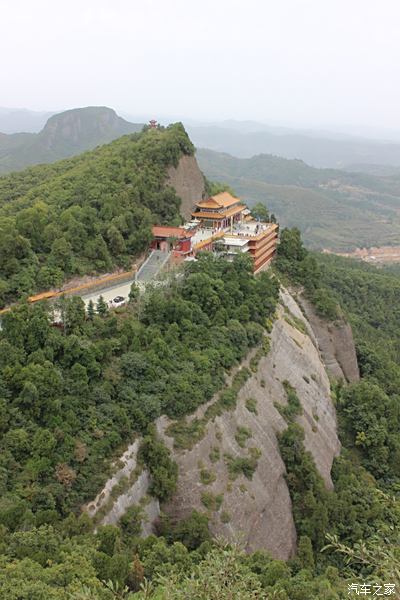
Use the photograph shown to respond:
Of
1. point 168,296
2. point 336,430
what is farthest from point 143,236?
point 336,430

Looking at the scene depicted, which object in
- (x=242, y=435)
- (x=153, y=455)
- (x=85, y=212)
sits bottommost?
(x=242, y=435)

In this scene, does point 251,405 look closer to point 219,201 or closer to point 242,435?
point 242,435

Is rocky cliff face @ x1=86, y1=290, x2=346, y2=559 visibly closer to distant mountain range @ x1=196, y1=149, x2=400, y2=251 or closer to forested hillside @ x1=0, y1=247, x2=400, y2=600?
forested hillside @ x1=0, y1=247, x2=400, y2=600

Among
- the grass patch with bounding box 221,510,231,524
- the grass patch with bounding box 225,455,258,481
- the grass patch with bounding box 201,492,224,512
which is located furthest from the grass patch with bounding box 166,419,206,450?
the grass patch with bounding box 221,510,231,524

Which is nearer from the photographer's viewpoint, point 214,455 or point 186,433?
point 186,433

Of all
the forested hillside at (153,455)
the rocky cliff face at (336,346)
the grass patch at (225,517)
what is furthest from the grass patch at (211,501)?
the rocky cliff face at (336,346)

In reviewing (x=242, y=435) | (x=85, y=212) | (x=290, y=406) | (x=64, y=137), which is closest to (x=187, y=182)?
(x=85, y=212)
